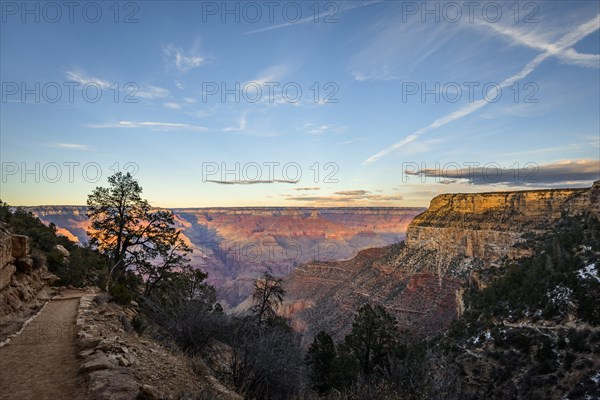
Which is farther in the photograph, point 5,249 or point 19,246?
point 19,246

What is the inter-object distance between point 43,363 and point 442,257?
221ft

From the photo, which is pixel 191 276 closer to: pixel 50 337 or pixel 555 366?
→ pixel 50 337

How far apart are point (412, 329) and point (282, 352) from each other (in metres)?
43.4

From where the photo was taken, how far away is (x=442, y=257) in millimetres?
65688

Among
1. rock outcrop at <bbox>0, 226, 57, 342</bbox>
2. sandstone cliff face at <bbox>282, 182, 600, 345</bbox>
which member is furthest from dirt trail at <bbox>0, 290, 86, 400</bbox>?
sandstone cliff face at <bbox>282, 182, 600, 345</bbox>

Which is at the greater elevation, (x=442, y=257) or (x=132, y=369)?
(x=132, y=369)

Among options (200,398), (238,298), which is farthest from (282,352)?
(238,298)

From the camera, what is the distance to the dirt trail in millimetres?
6207

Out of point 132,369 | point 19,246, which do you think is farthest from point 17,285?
point 132,369

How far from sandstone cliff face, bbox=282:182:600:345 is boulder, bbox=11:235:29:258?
4431 cm

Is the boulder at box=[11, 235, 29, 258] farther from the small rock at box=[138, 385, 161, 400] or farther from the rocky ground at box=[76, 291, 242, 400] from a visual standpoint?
the small rock at box=[138, 385, 161, 400]

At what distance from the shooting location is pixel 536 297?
101 ft

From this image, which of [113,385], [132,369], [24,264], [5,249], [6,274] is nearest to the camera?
[113,385]

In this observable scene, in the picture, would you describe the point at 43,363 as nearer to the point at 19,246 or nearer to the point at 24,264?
the point at 24,264
